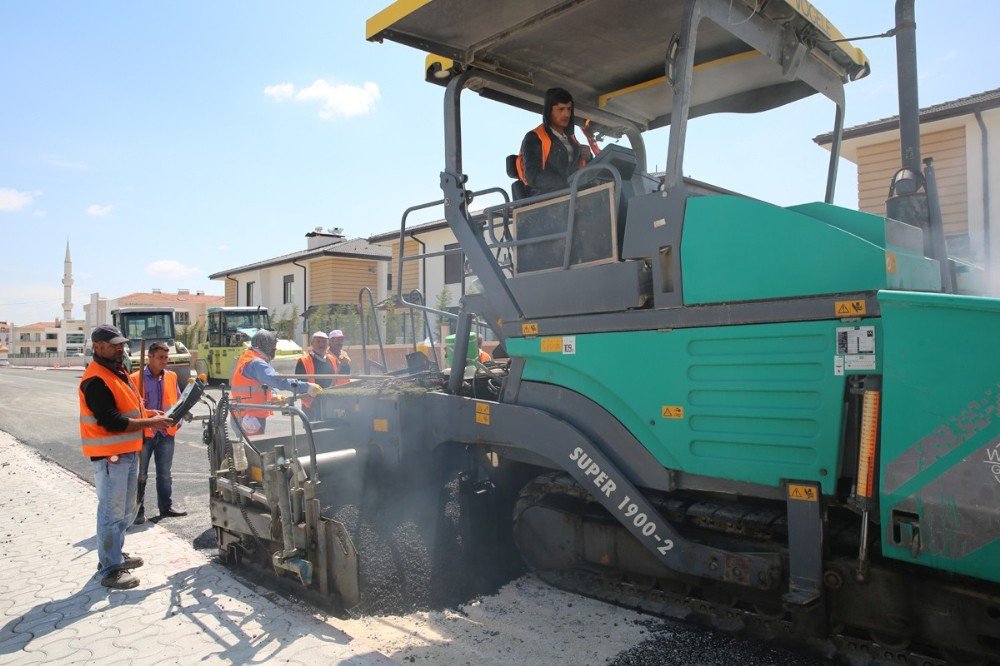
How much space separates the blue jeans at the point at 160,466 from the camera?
248 inches

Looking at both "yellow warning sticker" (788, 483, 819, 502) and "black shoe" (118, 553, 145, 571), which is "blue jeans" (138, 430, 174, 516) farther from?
"yellow warning sticker" (788, 483, 819, 502)

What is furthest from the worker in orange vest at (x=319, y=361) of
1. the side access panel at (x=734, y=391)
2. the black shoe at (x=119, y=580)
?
the side access panel at (x=734, y=391)

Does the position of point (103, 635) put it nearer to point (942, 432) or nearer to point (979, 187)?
point (942, 432)

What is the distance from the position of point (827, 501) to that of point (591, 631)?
1453 mm

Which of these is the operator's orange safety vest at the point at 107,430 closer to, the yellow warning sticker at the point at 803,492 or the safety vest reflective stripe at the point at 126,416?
the safety vest reflective stripe at the point at 126,416

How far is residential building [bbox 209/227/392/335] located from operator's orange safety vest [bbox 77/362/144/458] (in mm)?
22080

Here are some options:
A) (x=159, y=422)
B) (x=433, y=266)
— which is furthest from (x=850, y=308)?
(x=433, y=266)

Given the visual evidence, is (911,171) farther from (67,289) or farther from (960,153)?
(67,289)

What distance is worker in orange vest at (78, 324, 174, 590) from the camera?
4516mm

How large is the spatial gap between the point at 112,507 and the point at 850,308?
458cm

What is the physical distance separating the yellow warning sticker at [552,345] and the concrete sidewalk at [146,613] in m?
1.74

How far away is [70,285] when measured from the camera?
6688 centimetres

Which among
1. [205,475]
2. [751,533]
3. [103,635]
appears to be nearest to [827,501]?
[751,533]

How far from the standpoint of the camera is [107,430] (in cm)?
457
